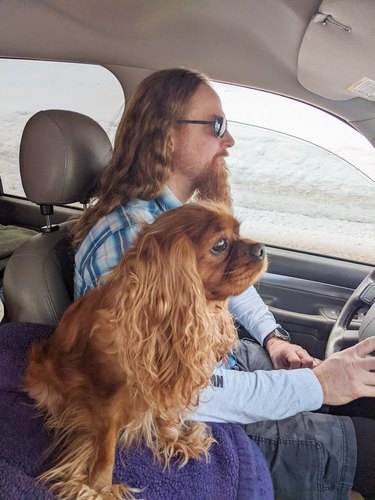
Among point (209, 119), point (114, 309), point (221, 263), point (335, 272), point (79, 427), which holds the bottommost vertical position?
point (335, 272)

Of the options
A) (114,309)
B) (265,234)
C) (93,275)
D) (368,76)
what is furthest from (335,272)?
(114,309)

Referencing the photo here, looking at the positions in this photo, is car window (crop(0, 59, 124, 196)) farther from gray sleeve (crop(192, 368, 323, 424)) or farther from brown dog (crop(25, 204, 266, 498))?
gray sleeve (crop(192, 368, 323, 424))

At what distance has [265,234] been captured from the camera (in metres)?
2.61

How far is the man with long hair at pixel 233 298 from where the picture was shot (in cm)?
162

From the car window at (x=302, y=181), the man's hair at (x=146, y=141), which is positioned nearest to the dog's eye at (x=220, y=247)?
the man's hair at (x=146, y=141)

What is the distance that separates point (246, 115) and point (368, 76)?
2.33 feet

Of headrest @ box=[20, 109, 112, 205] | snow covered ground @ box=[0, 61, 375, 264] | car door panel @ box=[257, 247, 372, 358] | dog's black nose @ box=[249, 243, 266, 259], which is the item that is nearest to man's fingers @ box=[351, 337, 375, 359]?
dog's black nose @ box=[249, 243, 266, 259]

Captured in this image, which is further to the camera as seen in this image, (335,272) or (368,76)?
(335,272)

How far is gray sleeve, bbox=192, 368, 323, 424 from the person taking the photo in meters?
1.61

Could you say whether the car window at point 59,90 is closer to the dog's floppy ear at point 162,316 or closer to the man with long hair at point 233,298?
the man with long hair at point 233,298

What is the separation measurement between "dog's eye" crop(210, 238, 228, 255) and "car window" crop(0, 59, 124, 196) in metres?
1.19

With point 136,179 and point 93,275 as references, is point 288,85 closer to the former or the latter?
point 136,179

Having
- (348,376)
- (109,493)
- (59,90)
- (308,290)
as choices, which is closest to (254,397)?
(348,376)

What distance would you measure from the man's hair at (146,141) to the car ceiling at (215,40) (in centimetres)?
32
